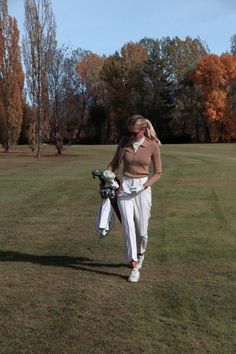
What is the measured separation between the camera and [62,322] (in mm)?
4656

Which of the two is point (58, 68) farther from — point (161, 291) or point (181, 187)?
point (161, 291)

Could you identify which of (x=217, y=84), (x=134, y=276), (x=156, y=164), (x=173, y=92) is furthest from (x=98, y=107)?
(x=134, y=276)

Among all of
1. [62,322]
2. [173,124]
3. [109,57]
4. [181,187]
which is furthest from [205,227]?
[109,57]

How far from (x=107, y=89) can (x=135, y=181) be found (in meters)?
71.6

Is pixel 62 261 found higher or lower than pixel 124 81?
lower

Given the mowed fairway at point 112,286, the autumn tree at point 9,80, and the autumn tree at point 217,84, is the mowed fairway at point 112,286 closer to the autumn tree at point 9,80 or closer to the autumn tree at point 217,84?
the autumn tree at point 9,80

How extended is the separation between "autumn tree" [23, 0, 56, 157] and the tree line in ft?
0.24

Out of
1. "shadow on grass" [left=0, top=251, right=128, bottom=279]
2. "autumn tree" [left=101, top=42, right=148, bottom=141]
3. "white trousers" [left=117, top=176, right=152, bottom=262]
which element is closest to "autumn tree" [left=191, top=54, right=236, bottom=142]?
"autumn tree" [left=101, top=42, right=148, bottom=141]

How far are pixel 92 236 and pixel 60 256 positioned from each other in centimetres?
149

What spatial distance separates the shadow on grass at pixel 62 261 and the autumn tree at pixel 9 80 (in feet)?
128

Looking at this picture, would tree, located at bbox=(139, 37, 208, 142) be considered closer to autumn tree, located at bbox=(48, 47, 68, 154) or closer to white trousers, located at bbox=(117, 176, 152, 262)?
autumn tree, located at bbox=(48, 47, 68, 154)

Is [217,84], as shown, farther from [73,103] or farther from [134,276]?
[134,276]

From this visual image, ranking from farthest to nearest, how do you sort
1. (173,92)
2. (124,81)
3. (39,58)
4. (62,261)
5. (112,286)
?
(124,81) < (173,92) < (39,58) < (62,261) < (112,286)

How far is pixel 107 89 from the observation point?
76.5 m
